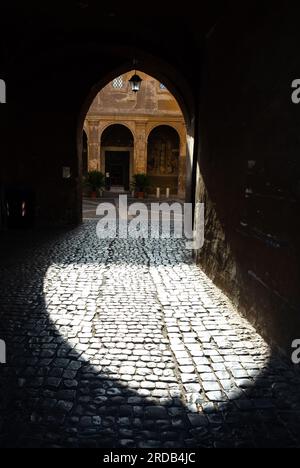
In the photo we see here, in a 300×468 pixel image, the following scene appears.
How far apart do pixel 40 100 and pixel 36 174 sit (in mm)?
1827

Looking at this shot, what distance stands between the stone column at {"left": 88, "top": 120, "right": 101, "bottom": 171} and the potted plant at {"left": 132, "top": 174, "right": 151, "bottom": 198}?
10.3 feet

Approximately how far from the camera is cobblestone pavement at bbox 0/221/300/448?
2.22m

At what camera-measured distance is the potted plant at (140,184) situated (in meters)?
20.8

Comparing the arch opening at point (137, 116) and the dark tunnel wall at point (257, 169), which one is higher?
the arch opening at point (137, 116)

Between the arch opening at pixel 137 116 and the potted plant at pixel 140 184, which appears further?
the arch opening at pixel 137 116

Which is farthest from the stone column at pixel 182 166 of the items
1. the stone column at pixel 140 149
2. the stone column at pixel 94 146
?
the stone column at pixel 94 146

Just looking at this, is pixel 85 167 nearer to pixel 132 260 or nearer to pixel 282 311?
pixel 132 260

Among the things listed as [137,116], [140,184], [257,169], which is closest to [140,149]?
[137,116]

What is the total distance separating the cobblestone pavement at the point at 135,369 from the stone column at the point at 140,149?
18147mm

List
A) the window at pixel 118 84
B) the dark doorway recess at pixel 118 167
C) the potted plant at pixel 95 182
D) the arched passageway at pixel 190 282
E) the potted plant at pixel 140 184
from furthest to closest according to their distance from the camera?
the dark doorway recess at pixel 118 167 → the window at pixel 118 84 → the potted plant at pixel 140 184 → the potted plant at pixel 95 182 → the arched passageway at pixel 190 282

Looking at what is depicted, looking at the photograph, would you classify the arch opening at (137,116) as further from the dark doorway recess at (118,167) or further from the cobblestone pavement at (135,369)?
the cobblestone pavement at (135,369)

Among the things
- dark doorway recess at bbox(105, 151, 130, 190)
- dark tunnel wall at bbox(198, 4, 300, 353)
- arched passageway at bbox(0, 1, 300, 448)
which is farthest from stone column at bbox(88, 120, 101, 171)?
dark tunnel wall at bbox(198, 4, 300, 353)

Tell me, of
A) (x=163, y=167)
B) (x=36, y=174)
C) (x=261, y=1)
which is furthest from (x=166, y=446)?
(x=163, y=167)

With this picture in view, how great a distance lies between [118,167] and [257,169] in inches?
909
